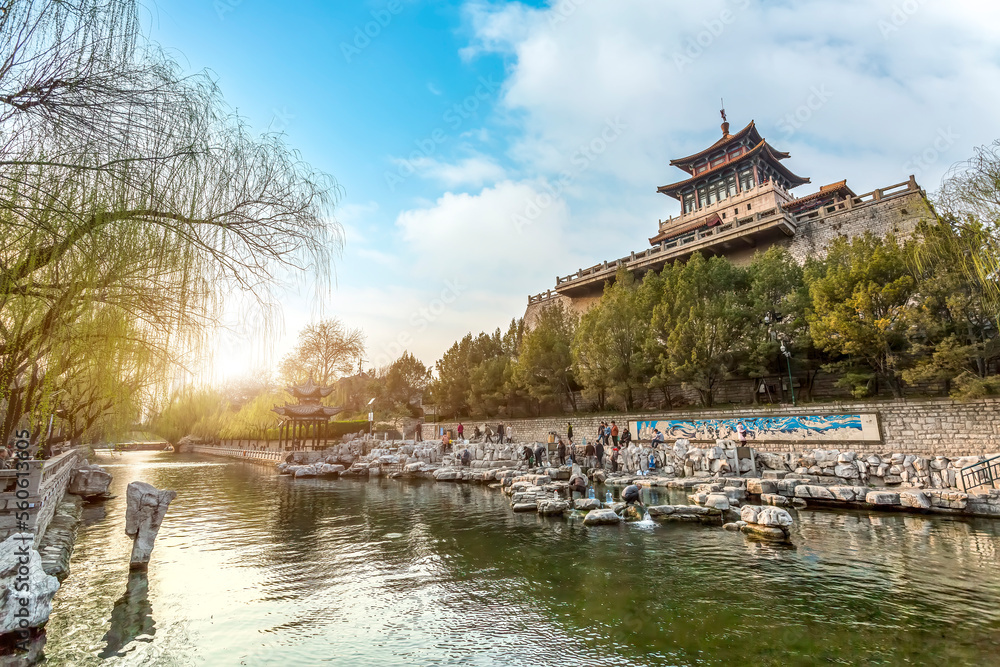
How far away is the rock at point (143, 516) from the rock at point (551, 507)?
23.7 ft

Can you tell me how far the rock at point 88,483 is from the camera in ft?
47.2

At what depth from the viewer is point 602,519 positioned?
969 cm

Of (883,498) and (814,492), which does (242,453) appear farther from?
(883,498)

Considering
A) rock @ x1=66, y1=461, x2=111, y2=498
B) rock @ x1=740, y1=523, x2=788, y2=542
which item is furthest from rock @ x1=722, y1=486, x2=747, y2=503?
rock @ x1=66, y1=461, x2=111, y2=498

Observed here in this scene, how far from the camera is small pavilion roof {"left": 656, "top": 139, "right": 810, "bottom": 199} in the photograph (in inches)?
1252

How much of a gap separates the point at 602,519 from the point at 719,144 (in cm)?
3383

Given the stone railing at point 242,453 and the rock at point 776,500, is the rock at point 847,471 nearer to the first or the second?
the rock at point 776,500

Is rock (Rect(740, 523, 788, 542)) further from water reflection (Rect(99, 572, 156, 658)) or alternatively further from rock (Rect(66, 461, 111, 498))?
rock (Rect(66, 461, 111, 498))

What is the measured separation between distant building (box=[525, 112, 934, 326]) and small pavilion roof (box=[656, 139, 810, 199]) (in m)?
0.07

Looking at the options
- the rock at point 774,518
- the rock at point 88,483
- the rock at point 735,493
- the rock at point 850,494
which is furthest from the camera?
the rock at point 88,483

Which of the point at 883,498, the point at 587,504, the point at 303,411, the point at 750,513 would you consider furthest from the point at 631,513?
the point at 303,411

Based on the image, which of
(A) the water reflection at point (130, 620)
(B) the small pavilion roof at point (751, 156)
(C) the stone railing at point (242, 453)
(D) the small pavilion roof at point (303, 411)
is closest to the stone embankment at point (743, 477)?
(D) the small pavilion roof at point (303, 411)

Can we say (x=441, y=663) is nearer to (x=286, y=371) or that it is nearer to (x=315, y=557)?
(x=315, y=557)

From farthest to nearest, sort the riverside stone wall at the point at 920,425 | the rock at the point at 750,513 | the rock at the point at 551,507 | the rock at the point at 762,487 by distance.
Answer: the riverside stone wall at the point at 920,425 → the rock at the point at 762,487 → the rock at the point at 551,507 → the rock at the point at 750,513
